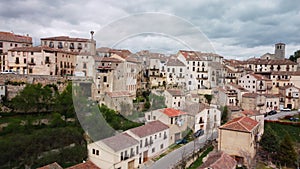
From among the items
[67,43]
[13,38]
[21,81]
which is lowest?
[21,81]

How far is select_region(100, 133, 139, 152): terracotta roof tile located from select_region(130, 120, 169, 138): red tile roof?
0.43 m

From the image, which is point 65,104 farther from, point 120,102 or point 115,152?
point 115,152

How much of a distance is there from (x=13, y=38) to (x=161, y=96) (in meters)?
11.9

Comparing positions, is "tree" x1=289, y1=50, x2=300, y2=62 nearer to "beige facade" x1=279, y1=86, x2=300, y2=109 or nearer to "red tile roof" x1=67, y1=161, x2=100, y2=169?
"beige facade" x1=279, y1=86, x2=300, y2=109

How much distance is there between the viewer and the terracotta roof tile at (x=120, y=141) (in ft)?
26.2

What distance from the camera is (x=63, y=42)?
1905 centimetres

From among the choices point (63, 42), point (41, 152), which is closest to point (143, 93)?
point (41, 152)

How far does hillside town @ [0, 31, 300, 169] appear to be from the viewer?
29.9 ft

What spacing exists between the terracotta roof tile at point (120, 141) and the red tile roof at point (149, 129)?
43cm

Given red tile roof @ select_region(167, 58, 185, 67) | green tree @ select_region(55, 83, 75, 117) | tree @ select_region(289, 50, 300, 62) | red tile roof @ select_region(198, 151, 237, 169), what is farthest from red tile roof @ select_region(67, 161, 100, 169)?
tree @ select_region(289, 50, 300, 62)

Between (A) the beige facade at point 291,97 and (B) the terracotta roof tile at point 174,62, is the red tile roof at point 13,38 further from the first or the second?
(A) the beige facade at point 291,97

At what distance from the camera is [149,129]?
390 inches

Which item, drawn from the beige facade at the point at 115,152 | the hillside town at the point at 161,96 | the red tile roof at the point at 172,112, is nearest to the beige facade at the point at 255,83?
the hillside town at the point at 161,96

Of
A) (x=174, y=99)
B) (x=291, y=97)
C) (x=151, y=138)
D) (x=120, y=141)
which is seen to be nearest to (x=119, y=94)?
(x=174, y=99)
